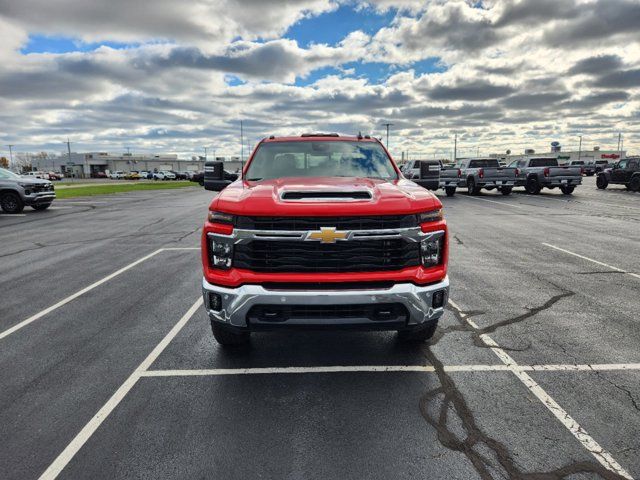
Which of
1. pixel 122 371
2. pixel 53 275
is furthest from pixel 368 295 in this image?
pixel 53 275

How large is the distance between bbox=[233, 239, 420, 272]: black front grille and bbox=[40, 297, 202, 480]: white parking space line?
1330mm

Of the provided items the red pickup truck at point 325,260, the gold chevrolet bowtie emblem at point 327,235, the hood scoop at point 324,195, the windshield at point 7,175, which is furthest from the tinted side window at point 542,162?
the windshield at point 7,175

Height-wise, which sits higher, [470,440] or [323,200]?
[323,200]

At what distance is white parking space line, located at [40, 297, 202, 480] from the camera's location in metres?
2.56

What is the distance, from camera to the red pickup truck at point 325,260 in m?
3.30

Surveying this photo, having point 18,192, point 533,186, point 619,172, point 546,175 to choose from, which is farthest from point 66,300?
point 619,172

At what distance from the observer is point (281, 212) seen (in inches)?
130

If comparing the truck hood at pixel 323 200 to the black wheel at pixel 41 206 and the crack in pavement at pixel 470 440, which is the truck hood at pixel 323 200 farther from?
the black wheel at pixel 41 206

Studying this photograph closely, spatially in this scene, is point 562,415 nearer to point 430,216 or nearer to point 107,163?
point 430,216

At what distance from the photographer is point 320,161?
492 centimetres

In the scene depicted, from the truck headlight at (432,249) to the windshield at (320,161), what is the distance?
1284 mm

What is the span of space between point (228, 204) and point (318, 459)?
197cm

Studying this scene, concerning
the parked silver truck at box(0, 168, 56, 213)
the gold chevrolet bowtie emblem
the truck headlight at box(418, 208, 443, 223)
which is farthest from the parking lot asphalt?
the parked silver truck at box(0, 168, 56, 213)

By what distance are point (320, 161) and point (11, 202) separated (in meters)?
17.3
